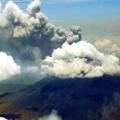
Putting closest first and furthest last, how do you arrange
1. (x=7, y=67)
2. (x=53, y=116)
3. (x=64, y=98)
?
(x=7, y=67), (x=53, y=116), (x=64, y=98)

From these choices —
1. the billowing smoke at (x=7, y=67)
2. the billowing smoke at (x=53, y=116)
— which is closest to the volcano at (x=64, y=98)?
the billowing smoke at (x=53, y=116)

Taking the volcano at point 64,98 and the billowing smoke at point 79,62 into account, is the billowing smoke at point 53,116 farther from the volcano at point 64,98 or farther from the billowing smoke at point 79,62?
the billowing smoke at point 79,62

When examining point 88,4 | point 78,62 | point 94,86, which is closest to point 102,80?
point 94,86

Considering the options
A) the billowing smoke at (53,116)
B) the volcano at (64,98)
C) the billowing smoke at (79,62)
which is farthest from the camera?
the billowing smoke at (53,116)

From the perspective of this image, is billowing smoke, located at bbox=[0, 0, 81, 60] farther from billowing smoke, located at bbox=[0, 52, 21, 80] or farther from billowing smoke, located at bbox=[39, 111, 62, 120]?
billowing smoke, located at bbox=[39, 111, 62, 120]

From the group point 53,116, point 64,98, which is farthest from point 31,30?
point 53,116

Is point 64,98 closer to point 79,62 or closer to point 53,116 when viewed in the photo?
point 53,116
